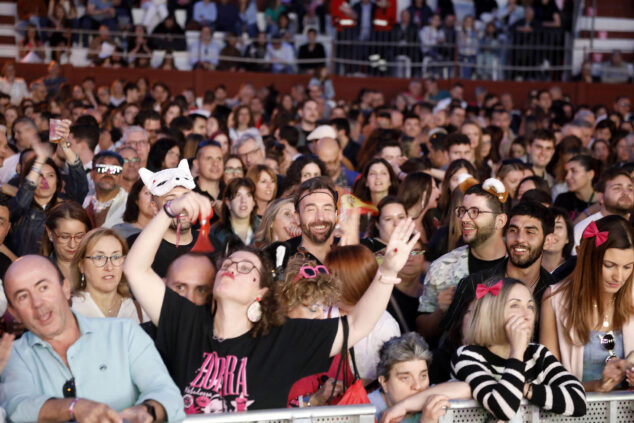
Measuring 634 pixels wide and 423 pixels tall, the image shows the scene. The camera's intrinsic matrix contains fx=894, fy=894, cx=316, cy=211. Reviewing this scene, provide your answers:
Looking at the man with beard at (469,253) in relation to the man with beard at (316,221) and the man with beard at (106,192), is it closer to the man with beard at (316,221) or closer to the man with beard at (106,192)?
the man with beard at (316,221)

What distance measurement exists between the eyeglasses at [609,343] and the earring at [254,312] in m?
1.71

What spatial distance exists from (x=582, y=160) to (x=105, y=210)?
4.00m

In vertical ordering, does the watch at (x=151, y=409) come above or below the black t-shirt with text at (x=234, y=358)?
below

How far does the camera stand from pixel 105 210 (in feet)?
21.7

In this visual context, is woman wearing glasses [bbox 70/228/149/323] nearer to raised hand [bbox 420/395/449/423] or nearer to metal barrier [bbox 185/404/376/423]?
metal barrier [bbox 185/404/376/423]

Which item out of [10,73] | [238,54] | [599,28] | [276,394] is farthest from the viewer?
[599,28]

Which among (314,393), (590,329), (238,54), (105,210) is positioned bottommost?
(314,393)

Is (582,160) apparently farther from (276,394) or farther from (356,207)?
(276,394)

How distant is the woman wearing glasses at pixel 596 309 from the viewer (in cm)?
434

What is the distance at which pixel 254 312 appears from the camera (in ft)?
12.7

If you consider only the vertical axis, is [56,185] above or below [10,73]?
below

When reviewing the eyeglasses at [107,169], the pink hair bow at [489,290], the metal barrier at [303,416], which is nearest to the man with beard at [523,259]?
the pink hair bow at [489,290]

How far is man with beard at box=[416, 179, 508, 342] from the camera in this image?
5.06 meters

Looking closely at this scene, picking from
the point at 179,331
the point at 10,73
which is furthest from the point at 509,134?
the point at 179,331
